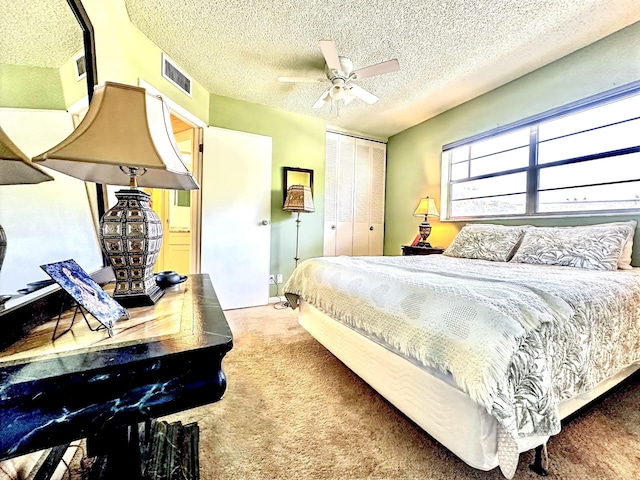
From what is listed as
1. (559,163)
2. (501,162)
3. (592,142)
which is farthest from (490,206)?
(592,142)

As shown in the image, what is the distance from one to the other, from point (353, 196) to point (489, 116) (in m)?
2.03

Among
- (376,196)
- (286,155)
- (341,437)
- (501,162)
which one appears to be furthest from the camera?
(376,196)

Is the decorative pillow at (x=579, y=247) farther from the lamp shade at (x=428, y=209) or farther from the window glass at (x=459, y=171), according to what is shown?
the window glass at (x=459, y=171)

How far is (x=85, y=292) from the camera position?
0.69 meters

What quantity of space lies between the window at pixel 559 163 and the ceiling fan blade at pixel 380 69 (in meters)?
1.64

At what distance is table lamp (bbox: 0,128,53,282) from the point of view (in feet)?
2.12

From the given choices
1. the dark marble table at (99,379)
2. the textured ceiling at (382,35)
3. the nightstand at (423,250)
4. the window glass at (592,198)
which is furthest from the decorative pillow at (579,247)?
the dark marble table at (99,379)

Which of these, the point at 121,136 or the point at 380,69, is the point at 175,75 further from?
the point at 121,136

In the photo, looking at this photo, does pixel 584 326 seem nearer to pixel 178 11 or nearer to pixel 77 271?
pixel 77 271

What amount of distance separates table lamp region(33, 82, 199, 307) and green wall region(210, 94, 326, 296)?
2.76 meters

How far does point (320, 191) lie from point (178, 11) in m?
2.49

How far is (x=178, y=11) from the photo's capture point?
2061 mm

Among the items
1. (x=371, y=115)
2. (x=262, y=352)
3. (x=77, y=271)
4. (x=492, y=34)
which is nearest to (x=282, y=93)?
(x=371, y=115)

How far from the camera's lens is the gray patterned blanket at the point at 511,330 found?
91 centimetres
